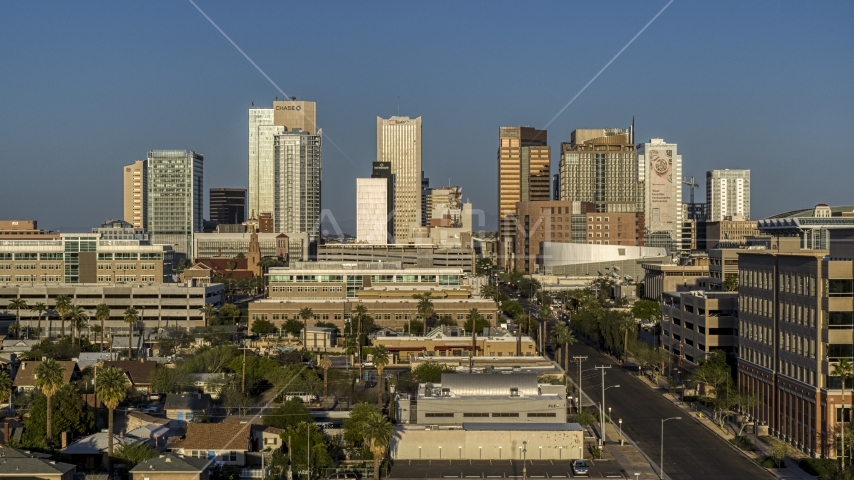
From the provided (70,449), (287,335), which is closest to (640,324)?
(287,335)

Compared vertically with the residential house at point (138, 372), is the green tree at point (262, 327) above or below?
above

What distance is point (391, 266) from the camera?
13700cm

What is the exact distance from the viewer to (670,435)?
5897 cm

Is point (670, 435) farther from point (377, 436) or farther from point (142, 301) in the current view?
point (142, 301)

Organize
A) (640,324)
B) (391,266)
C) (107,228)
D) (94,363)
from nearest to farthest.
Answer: (94,363) → (640,324) → (391,266) → (107,228)

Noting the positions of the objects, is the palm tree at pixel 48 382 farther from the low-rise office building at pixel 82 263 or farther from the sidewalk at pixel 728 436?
the low-rise office building at pixel 82 263

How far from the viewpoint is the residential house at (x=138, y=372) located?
71750 mm

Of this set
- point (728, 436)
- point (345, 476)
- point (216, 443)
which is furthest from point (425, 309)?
point (345, 476)

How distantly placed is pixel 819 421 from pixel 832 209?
36322mm

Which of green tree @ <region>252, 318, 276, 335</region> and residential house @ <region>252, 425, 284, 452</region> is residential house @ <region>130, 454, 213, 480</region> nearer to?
residential house @ <region>252, 425, 284, 452</region>

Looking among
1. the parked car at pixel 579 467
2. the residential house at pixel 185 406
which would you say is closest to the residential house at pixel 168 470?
the residential house at pixel 185 406

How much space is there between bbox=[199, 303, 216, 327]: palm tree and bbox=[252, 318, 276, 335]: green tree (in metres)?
7.19

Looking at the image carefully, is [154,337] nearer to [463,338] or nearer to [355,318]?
[355,318]

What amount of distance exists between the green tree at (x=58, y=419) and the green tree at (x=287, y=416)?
→ 9446mm
